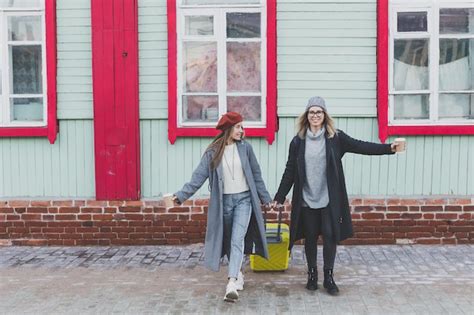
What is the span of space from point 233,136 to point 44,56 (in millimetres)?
3421

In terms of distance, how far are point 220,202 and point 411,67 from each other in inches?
141

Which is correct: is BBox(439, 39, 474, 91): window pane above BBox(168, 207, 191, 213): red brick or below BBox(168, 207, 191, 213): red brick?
above

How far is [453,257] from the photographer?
25.1ft

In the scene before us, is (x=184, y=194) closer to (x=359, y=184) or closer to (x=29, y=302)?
(x=29, y=302)

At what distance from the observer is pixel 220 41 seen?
8.30m

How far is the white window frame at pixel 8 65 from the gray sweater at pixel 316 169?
12.5ft

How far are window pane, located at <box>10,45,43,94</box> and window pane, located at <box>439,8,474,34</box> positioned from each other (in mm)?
5152

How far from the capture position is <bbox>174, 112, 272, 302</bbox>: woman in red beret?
6129 mm

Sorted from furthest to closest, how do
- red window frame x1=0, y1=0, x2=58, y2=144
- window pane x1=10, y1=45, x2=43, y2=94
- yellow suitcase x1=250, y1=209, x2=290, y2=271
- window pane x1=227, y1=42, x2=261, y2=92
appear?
window pane x1=10, y1=45, x2=43, y2=94
window pane x1=227, y1=42, x2=261, y2=92
red window frame x1=0, y1=0, x2=58, y2=144
yellow suitcase x1=250, y1=209, x2=290, y2=271

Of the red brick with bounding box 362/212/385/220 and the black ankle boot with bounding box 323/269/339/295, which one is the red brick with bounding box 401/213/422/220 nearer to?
the red brick with bounding box 362/212/385/220

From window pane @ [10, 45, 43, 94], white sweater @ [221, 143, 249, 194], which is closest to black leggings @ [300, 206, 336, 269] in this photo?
white sweater @ [221, 143, 249, 194]

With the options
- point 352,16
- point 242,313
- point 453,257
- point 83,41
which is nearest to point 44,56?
point 83,41

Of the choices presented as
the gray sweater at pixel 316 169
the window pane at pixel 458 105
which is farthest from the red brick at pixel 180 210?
the window pane at pixel 458 105

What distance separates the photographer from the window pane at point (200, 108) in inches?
330
